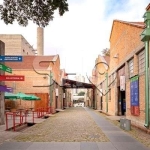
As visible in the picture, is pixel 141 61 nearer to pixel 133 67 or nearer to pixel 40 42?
pixel 133 67

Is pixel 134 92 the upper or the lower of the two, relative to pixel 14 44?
lower

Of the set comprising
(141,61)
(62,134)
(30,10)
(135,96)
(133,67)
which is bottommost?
(62,134)

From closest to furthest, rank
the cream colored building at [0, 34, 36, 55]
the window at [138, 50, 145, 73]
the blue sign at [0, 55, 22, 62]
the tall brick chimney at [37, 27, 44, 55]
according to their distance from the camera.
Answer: the blue sign at [0, 55, 22, 62] → the window at [138, 50, 145, 73] → the cream colored building at [0, 34, 36, 55] → the tall brick chimney at [37, 27, 44, 55]

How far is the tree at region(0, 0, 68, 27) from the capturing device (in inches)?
357

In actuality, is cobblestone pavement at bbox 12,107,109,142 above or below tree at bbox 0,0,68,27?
below

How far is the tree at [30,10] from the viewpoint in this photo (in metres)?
9.06

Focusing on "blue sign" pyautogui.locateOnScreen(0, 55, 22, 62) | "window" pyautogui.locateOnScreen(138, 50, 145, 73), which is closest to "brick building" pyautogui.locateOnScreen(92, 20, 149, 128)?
"window" pyautogui.locateOnScreen(138, 50, 145, 73)

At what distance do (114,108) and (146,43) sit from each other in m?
15.4

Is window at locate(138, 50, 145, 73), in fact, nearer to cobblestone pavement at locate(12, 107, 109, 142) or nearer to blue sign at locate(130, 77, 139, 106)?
blue sign at locate(130, 77, 139, 106)

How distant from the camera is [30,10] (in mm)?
9375

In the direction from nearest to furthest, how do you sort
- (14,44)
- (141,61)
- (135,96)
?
(141,61) → (135,96) → (14,44)

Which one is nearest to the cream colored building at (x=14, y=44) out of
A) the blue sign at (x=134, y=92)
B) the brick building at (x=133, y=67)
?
the brick building at (x=133, y=67)

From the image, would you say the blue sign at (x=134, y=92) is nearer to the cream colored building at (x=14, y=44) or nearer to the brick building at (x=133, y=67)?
the brick building at (x=133, y=67)

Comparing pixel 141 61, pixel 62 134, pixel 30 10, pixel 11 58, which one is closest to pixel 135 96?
pixel 141 61
